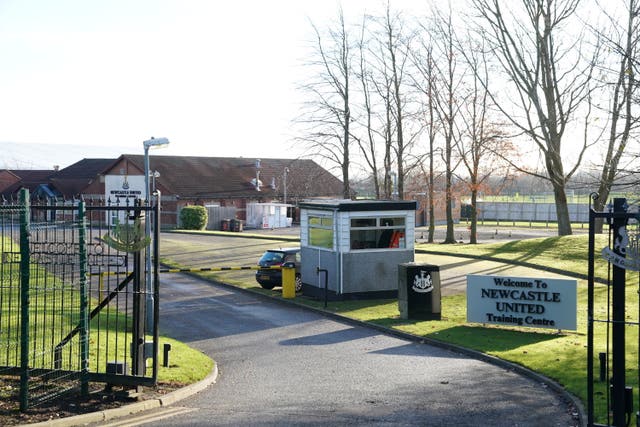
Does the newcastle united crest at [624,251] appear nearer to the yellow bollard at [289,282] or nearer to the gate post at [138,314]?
the gate post at [138,314]

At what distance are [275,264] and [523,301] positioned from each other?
9.97 m

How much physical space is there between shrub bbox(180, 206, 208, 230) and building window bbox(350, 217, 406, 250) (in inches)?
1536

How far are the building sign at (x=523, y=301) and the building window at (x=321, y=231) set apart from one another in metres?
6.21

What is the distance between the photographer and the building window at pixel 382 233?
22.9m

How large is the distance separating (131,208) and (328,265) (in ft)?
42.8

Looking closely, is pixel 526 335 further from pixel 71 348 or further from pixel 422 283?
pixel 71 348

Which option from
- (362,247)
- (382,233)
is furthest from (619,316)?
(382,233)

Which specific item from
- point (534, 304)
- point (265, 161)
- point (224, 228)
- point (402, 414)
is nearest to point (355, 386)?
point (402, 414)

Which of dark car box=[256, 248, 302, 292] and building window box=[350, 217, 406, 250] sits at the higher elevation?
building window box=[350, 217, 406, 250]

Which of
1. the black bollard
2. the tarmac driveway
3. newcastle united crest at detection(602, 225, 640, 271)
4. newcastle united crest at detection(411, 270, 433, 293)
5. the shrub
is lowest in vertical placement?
the tarmac driveway

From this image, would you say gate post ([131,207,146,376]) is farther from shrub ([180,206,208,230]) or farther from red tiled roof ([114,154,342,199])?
red tiled roof ([114,154,342,199])

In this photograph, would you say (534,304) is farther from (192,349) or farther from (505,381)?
(192,349)

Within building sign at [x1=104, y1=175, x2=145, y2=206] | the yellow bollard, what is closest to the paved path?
building sign at [x1=104, y1=175, x2=145, y2=206]

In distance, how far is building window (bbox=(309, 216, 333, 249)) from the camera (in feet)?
75.2
